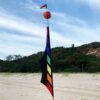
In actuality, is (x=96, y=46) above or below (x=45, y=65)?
above

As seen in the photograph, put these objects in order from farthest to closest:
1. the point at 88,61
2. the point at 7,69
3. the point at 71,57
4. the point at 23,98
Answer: the point at 7,69, the point at 71,57, the point at 88,61, the point at 23,98

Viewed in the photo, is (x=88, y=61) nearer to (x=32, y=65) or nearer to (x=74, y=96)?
(x=32, y=65)

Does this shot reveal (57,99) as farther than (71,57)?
No

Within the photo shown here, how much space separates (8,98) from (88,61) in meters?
16.7

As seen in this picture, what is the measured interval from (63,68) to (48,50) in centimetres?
2181

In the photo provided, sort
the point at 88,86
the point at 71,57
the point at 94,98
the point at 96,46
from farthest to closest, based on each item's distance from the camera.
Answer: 1. the point at 96,46
2. the point at 71,57
3. the point at 88,86
4. the point at 94,98

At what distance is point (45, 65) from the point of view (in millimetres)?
6387

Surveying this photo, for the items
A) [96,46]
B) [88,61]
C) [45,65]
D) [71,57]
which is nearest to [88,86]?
[45,65]

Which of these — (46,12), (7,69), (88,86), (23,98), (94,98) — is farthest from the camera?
(7,69)

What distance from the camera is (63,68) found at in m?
28.1

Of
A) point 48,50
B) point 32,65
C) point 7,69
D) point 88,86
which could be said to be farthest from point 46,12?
point 7,69

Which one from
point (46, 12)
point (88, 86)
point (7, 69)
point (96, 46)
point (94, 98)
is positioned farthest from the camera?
point (96, 46)

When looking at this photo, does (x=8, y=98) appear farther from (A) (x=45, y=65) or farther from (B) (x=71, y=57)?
(B) (x=71, y=57)

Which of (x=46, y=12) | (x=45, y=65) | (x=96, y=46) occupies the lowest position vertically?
(x=45, y=65)
